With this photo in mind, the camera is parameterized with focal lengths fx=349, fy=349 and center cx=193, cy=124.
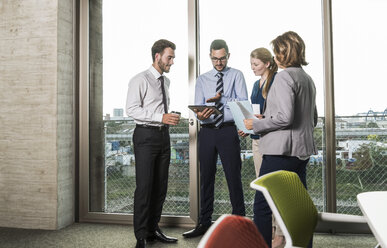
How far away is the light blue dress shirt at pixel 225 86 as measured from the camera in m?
3.05

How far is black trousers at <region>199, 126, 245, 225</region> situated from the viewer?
288 cm

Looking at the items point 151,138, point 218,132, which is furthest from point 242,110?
point 151,138

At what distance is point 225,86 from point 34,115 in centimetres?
184

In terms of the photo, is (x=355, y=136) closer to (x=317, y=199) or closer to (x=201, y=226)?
(x=317, y=199)

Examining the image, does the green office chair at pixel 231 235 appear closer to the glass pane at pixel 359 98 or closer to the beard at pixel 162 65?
the beard at pixel 162 65

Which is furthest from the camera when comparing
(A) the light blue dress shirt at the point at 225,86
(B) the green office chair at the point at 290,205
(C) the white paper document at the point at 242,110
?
(A) the light blue dress shirt at the point at 225,86

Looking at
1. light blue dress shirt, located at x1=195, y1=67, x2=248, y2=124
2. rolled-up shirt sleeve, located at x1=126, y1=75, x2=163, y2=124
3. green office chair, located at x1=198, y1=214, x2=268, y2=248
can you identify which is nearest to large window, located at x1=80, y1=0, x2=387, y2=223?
light blue dress shirt, located at x1=195, y1=67, x2=248, y2=124

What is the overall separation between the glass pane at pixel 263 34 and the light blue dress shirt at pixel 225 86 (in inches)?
6.4

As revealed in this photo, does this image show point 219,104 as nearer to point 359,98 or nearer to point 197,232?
point 197,232

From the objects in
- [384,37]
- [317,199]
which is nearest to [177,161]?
[317,199]

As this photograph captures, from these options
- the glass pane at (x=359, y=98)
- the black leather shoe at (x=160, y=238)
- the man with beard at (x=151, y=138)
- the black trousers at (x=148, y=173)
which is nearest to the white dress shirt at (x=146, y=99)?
the man with beard at (x=151, y=138)

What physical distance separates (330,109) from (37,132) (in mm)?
2738

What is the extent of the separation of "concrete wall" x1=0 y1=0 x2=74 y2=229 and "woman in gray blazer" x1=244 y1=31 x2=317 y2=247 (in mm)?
2159

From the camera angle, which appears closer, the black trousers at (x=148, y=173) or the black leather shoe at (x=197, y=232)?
the black trousers at (x=148, y=173)
